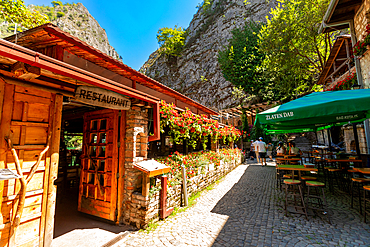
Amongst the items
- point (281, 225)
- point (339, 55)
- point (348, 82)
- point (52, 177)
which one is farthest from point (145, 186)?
point (339, 55)

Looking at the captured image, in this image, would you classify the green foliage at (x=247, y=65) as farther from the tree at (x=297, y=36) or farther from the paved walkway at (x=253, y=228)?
A: the paved walkway at (x=253, y=228)

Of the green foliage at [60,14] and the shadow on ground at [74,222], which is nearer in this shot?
the shadow on ground at [74,222]

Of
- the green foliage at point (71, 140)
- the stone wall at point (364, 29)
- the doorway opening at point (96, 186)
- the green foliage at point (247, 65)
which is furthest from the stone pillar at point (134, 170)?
the green foliage at point (247, 65)

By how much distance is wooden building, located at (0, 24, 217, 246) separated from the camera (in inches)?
94.7

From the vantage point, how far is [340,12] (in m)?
7.23

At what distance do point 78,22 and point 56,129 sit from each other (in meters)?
86.5

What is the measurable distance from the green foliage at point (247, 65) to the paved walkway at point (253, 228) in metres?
19.3

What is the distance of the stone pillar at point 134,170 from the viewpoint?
3797mm

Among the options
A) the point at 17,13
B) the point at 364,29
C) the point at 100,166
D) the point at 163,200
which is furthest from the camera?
the point at 17,13

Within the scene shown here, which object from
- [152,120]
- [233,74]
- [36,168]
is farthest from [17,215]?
[233,74]

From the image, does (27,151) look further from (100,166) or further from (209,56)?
(209,56)

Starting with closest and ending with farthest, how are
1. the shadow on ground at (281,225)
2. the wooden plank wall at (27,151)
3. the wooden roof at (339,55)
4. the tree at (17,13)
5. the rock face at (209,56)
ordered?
the wooden plank wall at (27,151) → the shadow on ground at (281,225) → the tree at (17,13) → the wooden roof at (339,55) → the rock face at (209,56)

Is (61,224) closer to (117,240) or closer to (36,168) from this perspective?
(117,240)

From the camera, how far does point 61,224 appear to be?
3.86 metres
